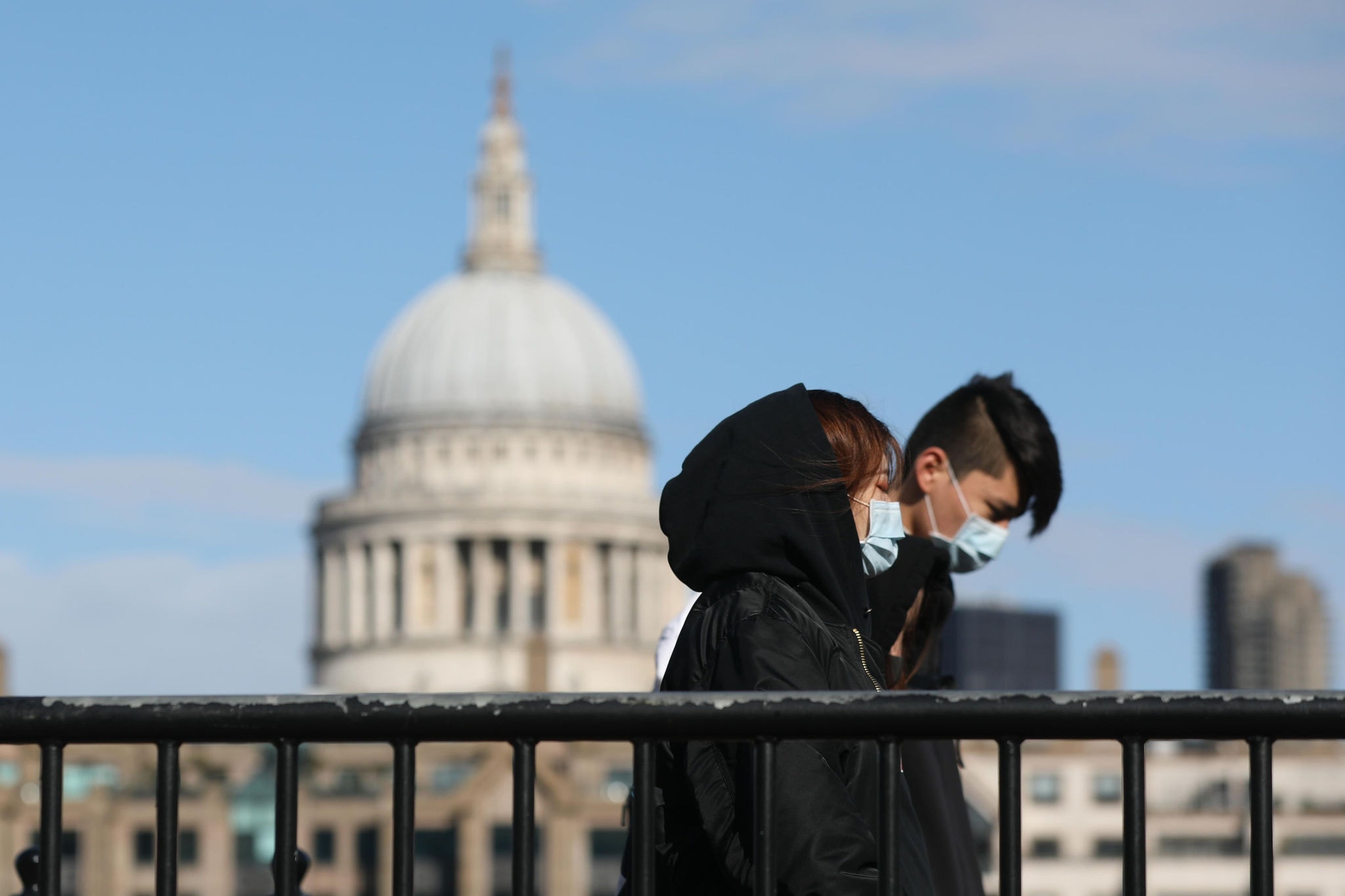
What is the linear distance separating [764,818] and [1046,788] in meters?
88.1

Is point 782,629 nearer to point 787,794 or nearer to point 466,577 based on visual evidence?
point 787,794

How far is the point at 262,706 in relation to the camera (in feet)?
13.7

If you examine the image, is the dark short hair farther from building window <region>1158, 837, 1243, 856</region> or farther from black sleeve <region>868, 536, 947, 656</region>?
building window <region>1158, 837, 1243, 856</region>

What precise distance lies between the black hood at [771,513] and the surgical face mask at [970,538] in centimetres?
224

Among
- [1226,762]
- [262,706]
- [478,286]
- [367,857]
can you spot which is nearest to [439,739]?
[262,706]

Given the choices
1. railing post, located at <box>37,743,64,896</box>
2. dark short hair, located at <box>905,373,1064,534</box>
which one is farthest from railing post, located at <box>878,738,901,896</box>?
dark short hair, located at <box>905,373,1064,534</box>

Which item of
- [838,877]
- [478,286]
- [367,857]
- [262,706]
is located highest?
[478,286]

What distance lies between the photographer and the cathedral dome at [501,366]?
108562mm

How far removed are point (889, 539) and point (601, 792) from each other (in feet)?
272

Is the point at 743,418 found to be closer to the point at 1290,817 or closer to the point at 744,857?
the point at 744,857

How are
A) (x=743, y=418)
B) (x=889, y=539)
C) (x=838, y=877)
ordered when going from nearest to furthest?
(x=838, y=877) → (x=743, y=418) → (x=889, y=539)

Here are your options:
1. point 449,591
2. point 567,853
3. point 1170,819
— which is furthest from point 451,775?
point 1170,819

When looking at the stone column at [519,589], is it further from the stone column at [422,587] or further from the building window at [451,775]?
the building window at [451,775]

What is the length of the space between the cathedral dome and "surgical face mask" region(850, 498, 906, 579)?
103 meters
